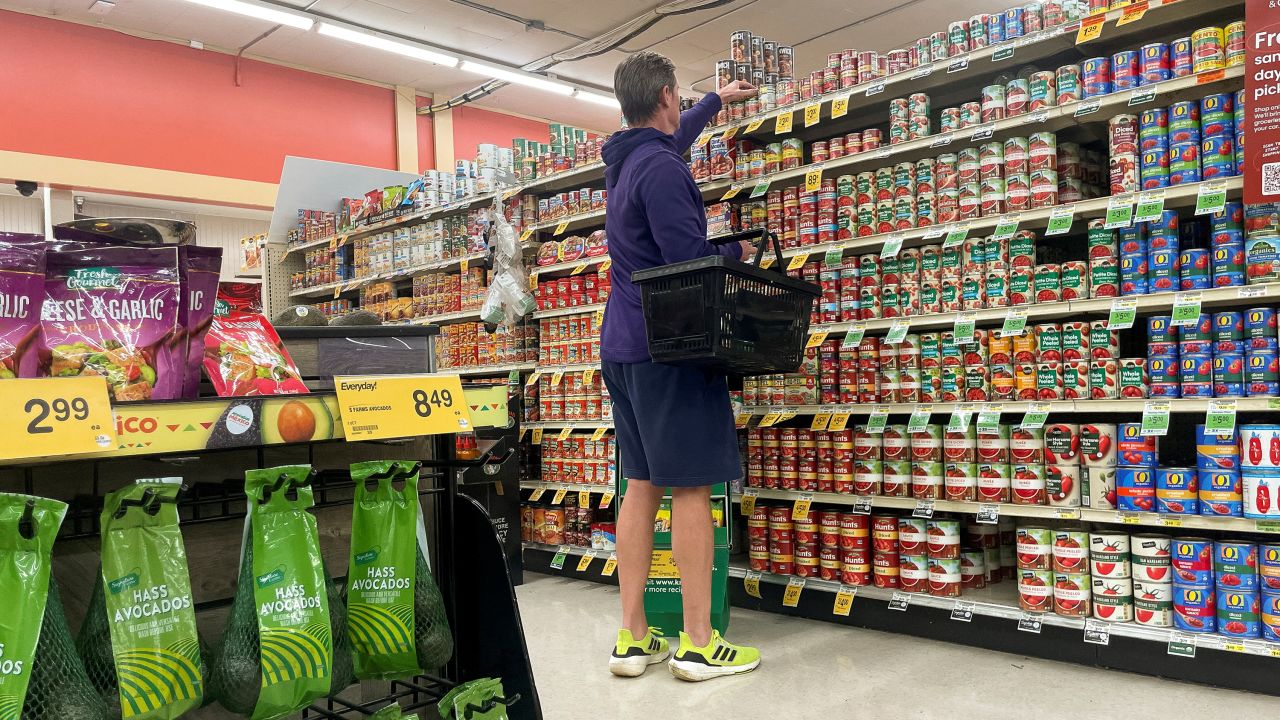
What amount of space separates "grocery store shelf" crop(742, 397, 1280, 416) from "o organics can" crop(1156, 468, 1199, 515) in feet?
0.64

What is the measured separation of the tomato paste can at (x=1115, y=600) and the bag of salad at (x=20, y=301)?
2.97 metres

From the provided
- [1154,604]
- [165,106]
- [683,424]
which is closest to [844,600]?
[1154,604]

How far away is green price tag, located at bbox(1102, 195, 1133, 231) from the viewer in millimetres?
2904

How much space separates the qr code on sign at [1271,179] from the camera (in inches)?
102

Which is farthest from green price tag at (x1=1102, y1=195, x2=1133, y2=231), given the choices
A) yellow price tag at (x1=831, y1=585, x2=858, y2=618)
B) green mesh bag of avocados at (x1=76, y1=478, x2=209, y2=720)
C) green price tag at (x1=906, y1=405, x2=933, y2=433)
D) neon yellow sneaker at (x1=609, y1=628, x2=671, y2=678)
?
green mesh bag of avocados at (x1=76, y1=478, x2=209, y2=720)

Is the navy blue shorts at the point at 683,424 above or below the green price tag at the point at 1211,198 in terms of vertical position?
below

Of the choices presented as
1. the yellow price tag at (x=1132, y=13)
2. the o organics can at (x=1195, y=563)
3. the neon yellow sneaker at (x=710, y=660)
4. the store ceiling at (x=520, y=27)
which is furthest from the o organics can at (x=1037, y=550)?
the store ceiling at (x=520, y=27)

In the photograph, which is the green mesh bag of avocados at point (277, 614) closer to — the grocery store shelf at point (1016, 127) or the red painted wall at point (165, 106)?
the grocery store shelf at point (1016, 127)

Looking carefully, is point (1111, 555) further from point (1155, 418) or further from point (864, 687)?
point (864, 687)

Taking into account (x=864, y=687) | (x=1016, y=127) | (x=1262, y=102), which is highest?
(x=1016, y=127)

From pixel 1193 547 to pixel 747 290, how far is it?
5.19 ft

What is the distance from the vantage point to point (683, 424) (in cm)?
283

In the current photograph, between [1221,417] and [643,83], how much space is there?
205 cm

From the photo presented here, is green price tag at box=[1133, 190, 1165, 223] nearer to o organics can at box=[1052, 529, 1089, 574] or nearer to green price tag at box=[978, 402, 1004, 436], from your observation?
green price tag at box=[978, 402, 1004, 436]
